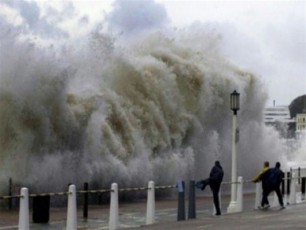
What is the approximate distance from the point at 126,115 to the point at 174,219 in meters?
16.2

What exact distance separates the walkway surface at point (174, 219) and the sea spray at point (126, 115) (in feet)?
15.3

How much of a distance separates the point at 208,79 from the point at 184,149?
476 cm

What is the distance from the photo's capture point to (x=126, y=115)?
130 ft

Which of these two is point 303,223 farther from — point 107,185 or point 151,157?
point 151,157

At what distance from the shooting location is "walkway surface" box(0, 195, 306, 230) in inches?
810

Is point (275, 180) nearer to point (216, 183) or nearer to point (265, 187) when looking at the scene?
point (265, 187)

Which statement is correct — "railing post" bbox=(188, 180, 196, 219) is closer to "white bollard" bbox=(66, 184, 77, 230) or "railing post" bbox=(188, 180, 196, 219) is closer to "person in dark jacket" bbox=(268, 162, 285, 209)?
"person in dark jacket" bbox=(268, 162, 285, 209)

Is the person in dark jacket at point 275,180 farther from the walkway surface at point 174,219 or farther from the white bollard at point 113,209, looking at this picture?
the white bollard at point 113,209

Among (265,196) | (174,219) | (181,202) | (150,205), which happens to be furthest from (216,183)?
(150,205)

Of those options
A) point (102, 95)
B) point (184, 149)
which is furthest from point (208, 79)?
point (102, 95)

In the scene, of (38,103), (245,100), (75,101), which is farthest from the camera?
(245,100)

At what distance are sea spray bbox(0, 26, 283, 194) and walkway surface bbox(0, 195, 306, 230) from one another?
15.3 ft

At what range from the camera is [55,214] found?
24.1 meters

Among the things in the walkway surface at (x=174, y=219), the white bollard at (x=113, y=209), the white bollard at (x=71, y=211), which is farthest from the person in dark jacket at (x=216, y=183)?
the white bollard at (x=71, y=211)
